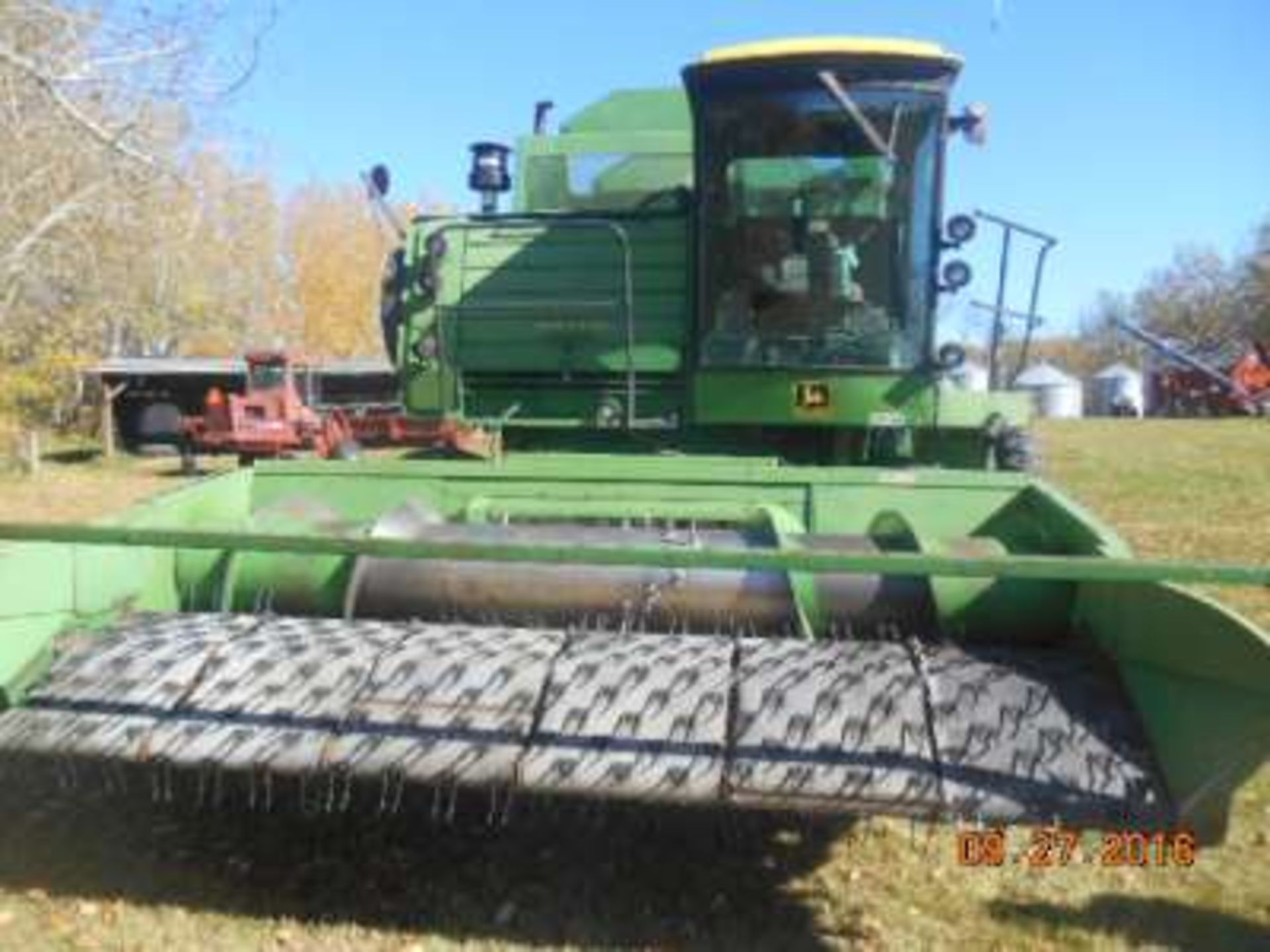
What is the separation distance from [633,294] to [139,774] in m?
2.99

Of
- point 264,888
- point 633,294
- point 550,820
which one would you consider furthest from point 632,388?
point 264,888

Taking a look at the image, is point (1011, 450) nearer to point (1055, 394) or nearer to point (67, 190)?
point (67, 190)

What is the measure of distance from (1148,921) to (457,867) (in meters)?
1.87

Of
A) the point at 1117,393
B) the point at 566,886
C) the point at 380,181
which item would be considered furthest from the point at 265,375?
the point at 1117,393

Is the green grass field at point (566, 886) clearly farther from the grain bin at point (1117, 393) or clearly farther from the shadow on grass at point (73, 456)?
the grain bin at point (1117, 393)

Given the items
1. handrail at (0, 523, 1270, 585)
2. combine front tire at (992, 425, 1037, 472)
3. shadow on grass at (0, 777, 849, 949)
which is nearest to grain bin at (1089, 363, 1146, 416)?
combine front tire at (992, 425, 1037, 472)

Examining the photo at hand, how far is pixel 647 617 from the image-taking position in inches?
151

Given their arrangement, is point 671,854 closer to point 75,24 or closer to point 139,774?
point 139,774

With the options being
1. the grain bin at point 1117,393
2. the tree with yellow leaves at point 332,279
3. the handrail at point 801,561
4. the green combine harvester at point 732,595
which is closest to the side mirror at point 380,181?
the green combine harvester at point 732,595

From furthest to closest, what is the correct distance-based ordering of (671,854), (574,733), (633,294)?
(633,294) → (671,854) → (574,733)

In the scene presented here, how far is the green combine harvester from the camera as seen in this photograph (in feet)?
9.99

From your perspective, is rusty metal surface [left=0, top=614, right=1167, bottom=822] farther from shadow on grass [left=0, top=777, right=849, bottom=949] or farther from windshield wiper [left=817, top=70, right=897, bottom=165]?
windshield wiper [left=817, top=70, right=897, bottom=165]

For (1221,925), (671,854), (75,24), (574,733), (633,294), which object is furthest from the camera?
(75,24)

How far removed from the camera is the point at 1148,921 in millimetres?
3689
